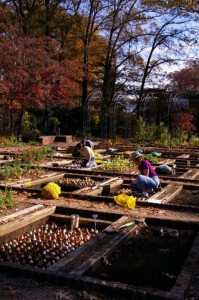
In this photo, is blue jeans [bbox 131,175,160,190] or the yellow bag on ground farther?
blue jeans [bbox 131,175,160,190]

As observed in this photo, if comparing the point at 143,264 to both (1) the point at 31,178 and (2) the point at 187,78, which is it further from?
(2) the point at 187,78

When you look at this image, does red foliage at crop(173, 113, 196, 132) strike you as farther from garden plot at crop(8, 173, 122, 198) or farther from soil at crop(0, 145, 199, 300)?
soil at crop(0, 145, 199, 300)

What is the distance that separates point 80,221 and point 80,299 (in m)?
2.33

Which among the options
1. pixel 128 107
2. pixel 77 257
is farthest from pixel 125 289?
pixel 128 107

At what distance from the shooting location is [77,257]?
13.0 ft

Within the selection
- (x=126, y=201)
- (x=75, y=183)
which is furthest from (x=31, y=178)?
(x=126, y=201)

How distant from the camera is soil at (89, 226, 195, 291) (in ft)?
11.9

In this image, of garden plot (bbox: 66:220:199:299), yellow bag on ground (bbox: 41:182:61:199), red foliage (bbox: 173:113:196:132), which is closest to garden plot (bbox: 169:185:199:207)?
garden plot (bbox: 66:220:199:299)

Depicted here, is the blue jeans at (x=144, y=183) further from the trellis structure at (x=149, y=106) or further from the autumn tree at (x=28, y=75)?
the trellis structure at (x=149, y=106)

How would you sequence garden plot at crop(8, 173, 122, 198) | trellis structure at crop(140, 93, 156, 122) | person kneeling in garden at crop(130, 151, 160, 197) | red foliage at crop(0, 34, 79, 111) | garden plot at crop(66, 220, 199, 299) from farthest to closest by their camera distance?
1. trellis structure at crop(140, 93, 156, 122)
2. red foliage at crop(0, 34, 79, 111)
3. garden plot at crop(8, 173, 122, 198)
4. person kneeling in garden at crop(130, 151, 160, 197)
5. garden plot at crop(66, 220, 199, 299)

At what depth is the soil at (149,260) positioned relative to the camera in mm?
3623

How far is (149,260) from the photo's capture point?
416cm

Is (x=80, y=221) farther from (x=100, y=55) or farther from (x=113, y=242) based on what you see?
(x=100, y=55)

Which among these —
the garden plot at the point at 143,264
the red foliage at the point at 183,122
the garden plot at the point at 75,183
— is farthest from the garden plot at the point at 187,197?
the red foliage at the point at 183,122
